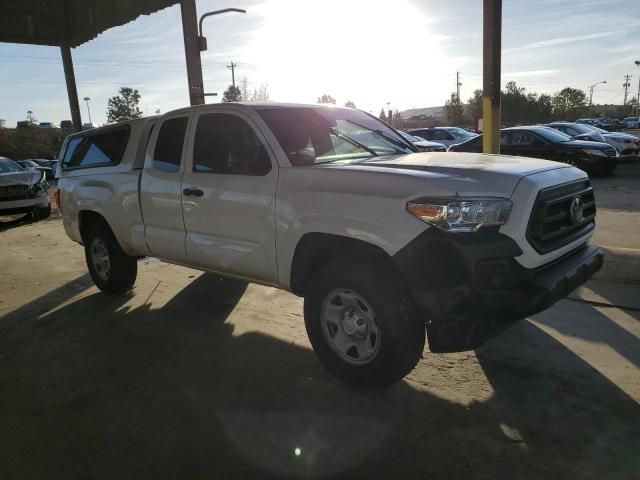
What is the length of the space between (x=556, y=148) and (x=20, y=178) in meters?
13.7

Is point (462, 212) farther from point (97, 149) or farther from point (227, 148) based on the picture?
point (97, 149)

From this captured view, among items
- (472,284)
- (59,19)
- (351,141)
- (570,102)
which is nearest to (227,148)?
(351,141)

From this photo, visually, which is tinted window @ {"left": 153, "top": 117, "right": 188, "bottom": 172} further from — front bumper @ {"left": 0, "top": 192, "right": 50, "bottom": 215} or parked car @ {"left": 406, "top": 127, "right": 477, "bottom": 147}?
parked car @ {"left": 406, "top": 127, "right": 477, "bottom": 147}

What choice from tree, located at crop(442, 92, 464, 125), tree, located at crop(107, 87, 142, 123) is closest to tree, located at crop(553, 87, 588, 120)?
tree, located at crop(442, 92, 464, 125)

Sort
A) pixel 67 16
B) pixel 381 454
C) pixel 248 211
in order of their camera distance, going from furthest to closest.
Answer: pixel 67 16, pixel 248 211, pixel 381 454

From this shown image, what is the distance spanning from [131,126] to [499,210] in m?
3.99

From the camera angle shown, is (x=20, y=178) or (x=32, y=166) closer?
(x=20, y=178)

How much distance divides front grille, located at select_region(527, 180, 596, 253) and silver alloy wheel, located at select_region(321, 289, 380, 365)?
1089 millimetres

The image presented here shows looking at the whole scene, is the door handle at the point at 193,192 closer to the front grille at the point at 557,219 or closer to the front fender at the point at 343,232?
the front fender at the point at 343,232

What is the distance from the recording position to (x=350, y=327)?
3334 mm

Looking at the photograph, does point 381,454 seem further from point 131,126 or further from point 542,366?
point 131,126

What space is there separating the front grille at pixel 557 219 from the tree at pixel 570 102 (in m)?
87.9

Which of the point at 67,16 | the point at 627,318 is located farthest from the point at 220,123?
the point at 67,16

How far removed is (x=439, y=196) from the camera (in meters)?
2.84
